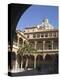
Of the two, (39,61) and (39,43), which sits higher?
(39,43)

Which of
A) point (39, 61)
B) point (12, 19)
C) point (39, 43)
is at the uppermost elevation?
point (12, 19)

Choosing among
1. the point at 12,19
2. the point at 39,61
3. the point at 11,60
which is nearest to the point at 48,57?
the point at 39,61

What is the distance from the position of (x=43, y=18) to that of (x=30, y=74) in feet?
1.88

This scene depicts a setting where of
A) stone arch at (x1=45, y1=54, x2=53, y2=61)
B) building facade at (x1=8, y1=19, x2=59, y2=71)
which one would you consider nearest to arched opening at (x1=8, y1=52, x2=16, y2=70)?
building facade at (x1=8, y1=19, x2=59, y2=71)

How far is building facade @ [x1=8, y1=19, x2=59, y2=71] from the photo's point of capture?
223 centimetres

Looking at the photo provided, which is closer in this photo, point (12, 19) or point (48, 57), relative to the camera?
point (12, 19)

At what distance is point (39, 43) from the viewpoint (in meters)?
2.32

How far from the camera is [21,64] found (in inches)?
87.9

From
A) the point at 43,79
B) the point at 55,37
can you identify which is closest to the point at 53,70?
the point at 43,79

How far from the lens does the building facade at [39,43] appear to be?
87.9 inches

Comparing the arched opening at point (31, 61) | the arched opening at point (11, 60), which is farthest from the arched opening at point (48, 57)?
the arched opening at point (11, 60)

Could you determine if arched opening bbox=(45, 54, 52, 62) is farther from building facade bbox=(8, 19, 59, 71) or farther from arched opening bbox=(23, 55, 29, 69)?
arched opening bbox=(23, 55, 29, 69)

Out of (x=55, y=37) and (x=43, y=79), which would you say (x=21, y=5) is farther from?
(x=43, y=79)

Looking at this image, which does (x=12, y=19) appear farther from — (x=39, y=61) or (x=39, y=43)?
(x=39, y=61)
